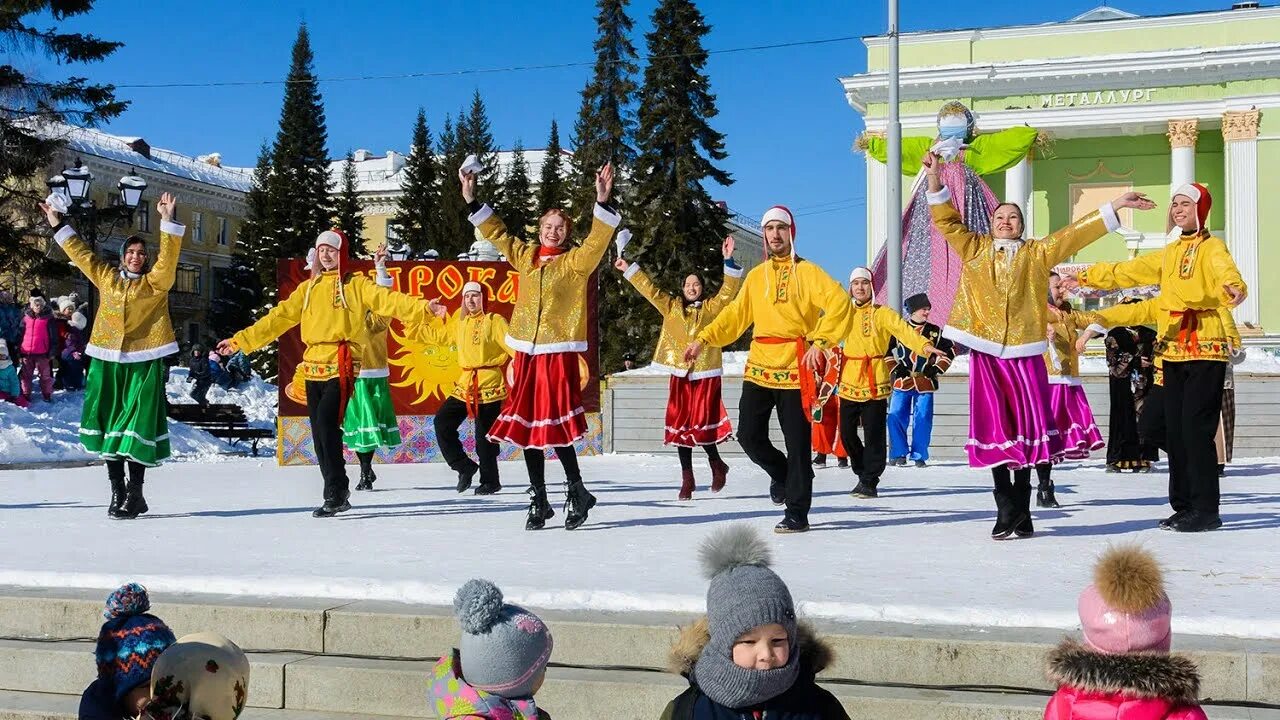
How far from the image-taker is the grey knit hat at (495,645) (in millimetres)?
3051

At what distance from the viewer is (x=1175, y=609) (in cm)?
470

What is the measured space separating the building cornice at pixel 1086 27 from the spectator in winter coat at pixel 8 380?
26.4 m

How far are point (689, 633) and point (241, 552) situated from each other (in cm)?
424

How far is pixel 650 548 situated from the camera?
6785mm

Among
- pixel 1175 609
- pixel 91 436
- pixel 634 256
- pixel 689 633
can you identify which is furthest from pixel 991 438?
pixel 634 256

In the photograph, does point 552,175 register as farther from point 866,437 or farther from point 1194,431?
point 1194,431

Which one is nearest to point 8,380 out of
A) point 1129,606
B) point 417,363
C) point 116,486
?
point 417,363

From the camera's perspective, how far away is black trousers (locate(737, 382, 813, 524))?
A: 7508 millimetres

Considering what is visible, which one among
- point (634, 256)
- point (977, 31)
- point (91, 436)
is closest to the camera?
point (91, 436)

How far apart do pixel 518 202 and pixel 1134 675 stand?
69.0m

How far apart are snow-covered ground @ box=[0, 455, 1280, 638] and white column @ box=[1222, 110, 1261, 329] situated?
2745 cm

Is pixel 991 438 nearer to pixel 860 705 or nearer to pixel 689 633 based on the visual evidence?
pixel 860 705

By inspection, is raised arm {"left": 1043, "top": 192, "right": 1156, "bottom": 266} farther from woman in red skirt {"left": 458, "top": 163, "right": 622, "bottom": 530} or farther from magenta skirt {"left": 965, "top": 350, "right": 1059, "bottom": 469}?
woman in red skirt {"left": 458, "top": 163, "right": 622, "bottom": 530}

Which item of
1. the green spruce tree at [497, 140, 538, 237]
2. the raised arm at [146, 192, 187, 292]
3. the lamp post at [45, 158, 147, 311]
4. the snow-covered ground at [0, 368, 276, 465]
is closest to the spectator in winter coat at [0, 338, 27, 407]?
the snow-covered ground at [0, 368, 276, 465]
